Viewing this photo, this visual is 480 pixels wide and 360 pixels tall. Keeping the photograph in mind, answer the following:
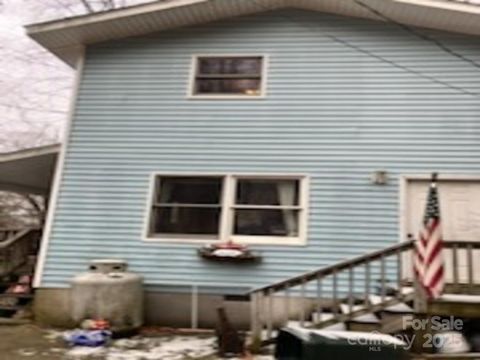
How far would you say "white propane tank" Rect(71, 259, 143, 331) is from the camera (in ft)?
24.5

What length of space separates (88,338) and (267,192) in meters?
3.57

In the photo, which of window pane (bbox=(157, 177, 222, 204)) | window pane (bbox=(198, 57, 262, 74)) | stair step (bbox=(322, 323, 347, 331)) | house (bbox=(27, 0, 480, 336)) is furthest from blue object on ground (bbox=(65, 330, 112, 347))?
window pane (bbox=(198, 57, 262, 74))

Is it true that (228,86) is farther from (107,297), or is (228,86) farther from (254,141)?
(107,297)

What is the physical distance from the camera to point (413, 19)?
882cm

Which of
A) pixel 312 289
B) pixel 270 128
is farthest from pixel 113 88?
pixel 312 289

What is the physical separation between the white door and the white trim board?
5773 mm

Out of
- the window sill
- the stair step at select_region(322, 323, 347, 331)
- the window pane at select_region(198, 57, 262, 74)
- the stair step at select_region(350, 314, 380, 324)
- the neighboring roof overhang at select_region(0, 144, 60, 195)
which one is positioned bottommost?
the stair step at select_region(322, 323, 347, 331)

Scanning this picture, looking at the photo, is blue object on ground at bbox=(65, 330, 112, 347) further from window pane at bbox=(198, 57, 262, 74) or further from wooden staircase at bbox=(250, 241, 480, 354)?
window pane at bbox=(198, 57, 262, 74)

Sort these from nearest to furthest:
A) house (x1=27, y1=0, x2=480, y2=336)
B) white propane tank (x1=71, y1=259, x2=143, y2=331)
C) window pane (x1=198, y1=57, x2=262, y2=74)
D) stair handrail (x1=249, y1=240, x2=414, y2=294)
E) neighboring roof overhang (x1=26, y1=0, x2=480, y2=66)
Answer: stair handrail (x1=249, y1=240, x2=414, y2=294) → white propane tank (x1=71, y1=259, x2=143, y2=331) → house (x1=27, y1=0, x2=480, y2=336) → neighboring roof overhang (x1=26, y1=0, x2=480, y2=66) → window pane (x1=198, y1=57, x2=262, y2=74)

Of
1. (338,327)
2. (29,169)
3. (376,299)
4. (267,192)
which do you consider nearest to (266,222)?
(267,192)

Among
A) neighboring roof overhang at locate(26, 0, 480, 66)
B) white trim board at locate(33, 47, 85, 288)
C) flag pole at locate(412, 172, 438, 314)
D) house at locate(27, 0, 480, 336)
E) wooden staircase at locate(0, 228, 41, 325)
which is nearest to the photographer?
flag pole at locate(412, 172, 438, 314)

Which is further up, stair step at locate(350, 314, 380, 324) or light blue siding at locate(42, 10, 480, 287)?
light blue siding at locate(42, 10, 480, 287)

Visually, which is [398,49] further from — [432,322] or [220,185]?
[432,322]

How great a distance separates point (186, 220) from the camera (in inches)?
344
